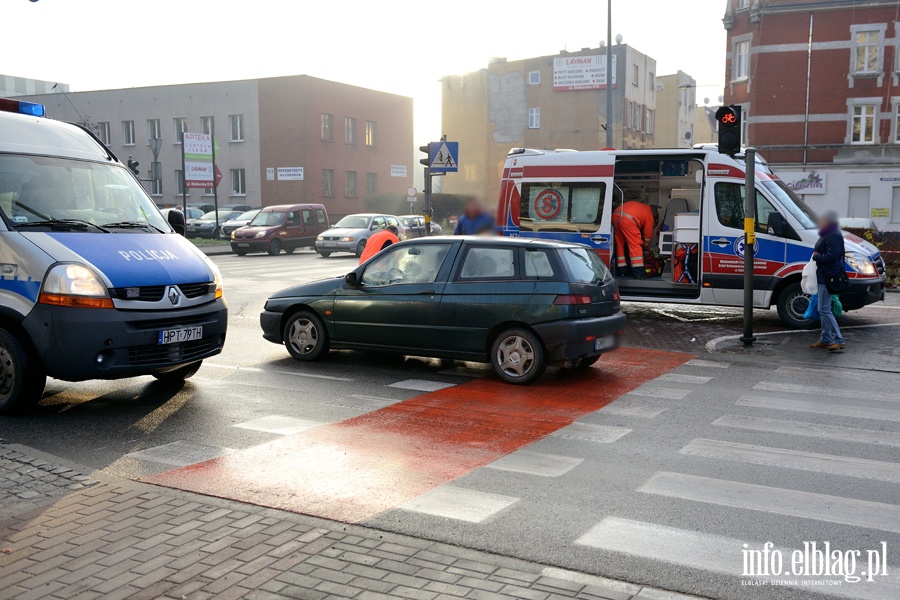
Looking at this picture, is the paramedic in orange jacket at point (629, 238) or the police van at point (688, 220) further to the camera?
the paramedic in orange jacket at point (629, 238)

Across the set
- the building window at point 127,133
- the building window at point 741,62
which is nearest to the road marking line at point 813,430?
the building window at point 741,62

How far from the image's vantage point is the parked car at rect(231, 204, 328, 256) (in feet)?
106

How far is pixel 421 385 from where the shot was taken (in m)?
9.12

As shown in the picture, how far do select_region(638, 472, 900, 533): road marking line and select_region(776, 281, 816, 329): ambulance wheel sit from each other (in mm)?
8127

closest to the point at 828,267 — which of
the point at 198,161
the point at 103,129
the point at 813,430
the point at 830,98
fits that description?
the point at 813,430

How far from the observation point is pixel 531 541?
473cm

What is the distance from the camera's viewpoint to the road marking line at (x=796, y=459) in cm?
609

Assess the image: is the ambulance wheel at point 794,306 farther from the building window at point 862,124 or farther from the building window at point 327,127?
the building window at point 327,127

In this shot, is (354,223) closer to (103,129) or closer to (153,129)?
(153,129)

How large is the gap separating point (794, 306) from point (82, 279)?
10.3m

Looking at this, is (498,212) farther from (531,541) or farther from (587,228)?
(531,541)

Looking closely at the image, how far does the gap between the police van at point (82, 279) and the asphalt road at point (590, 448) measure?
0.53m

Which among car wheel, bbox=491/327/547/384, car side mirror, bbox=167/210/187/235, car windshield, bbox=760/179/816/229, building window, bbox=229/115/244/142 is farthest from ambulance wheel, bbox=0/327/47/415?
building window, bbox=229/115/244/142

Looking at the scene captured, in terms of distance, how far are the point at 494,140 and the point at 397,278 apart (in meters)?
58.2
